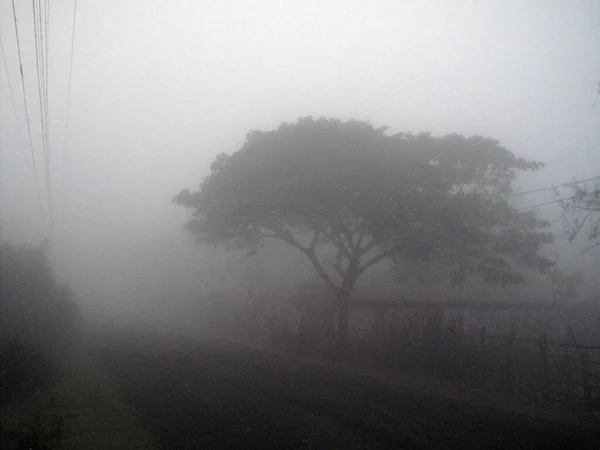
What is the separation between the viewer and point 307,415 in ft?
34.5

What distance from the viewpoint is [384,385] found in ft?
48.6

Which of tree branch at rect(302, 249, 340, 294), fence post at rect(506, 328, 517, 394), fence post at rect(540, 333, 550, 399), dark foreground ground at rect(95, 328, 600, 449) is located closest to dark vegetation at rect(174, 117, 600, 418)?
tree branch at rect(302, 249, 340, 294)

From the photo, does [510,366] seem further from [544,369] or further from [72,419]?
[72,419]

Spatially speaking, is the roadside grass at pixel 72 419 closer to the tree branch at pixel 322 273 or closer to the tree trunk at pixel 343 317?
the tree trunk at pixel 343 317

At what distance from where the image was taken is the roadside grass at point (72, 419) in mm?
8211

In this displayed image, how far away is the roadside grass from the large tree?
1146 centimetres

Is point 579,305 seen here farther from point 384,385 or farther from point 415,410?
point 415,410

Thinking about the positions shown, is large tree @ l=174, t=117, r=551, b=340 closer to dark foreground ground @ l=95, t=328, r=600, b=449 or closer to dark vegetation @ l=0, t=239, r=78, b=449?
dark foreground ground @ l=95, t=328, r=600, b=449

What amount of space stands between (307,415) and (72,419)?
221 inches

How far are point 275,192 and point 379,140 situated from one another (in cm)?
609

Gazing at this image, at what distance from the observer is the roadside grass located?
8.21m

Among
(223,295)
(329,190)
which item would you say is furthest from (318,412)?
(223,295)

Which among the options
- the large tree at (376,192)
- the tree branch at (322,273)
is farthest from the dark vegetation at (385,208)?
the tree branch at (322,273)

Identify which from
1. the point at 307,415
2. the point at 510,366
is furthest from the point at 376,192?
the point at 307,415
